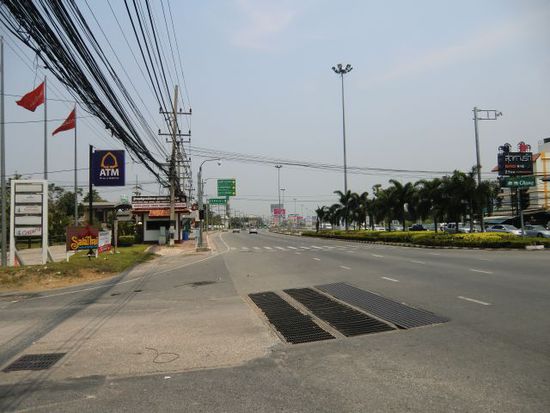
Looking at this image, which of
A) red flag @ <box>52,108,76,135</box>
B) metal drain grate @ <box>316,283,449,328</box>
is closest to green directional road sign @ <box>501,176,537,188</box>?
metal drain grate @ <box>316,283,449,328</box>

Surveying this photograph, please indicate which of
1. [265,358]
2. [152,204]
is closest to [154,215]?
Answer: [152,204]

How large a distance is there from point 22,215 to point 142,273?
5911 mm

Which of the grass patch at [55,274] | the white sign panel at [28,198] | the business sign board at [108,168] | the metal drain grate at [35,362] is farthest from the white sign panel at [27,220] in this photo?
the metal drain grate at [35,362]

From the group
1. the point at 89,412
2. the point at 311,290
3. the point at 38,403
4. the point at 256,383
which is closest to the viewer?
the point at 89,412

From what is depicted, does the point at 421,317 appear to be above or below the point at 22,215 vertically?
below

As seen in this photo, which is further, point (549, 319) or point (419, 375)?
point (549, 319)

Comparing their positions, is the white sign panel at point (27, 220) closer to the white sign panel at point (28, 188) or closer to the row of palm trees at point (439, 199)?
the white sign panel at point (28, 188)

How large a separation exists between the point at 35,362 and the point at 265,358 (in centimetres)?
326

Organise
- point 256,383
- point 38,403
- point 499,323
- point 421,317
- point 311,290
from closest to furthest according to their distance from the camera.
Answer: point 38,403 → point 256,383 → point 499,323 → point 421,317 → point 311,290

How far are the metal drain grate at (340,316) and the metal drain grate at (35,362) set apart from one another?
14.7 ft

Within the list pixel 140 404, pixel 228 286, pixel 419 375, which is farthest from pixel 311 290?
pixel 140 404

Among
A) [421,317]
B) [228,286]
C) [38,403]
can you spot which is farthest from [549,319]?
[228,286]

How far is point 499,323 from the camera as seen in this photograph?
8227 millimetres

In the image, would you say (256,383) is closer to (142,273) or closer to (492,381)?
(492,381)
